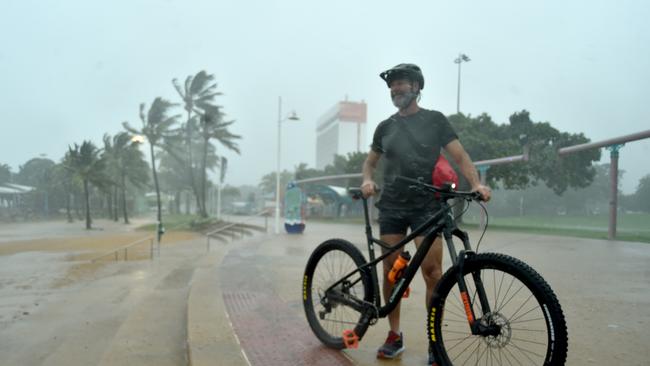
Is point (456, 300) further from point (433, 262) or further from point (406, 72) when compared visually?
point (406, 72)

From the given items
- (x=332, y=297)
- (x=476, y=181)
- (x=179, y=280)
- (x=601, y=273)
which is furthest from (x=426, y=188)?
(x=179, y=280)

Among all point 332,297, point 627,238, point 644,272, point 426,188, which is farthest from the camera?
point 627,238

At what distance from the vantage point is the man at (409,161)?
2.86m

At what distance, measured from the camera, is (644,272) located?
20.5ft

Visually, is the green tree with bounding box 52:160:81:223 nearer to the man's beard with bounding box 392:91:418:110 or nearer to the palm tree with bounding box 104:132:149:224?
the palm tree with bounding box 104:132:149:224

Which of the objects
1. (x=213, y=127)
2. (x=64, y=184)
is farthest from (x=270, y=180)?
(x=213, y=127)

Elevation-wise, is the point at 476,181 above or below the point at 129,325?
above

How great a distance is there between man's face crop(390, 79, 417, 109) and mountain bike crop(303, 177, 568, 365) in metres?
0.50

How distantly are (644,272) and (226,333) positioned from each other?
565 centimetres

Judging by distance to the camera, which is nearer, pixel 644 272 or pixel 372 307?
pixel 372 307

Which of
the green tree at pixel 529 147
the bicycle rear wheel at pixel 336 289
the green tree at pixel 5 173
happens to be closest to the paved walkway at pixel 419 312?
the bicycle rear wheel at pixel 336 289

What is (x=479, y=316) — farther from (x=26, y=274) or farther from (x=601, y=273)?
(x=26, y=274)

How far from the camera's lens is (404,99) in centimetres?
293

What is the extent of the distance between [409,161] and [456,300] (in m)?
0.88
